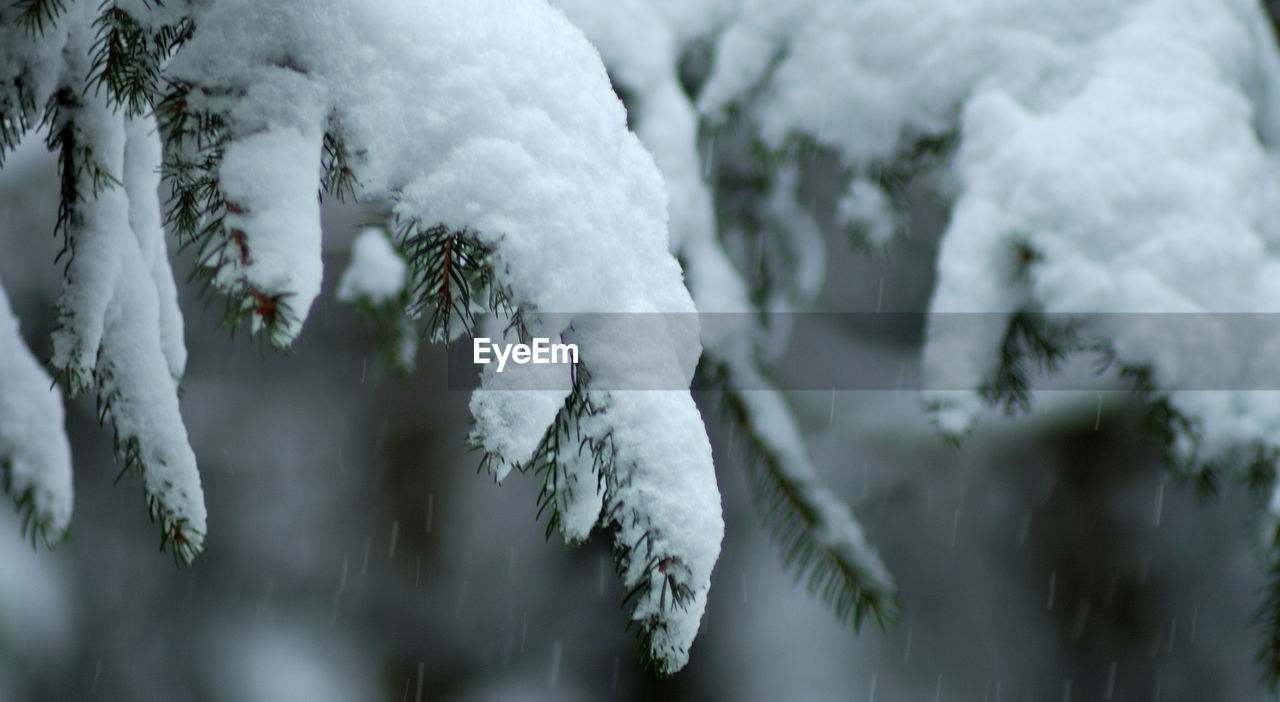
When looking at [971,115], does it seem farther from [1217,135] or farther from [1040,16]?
[1217,135]

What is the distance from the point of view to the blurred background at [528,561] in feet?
11.8

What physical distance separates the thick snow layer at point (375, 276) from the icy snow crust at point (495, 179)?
100 centimetres

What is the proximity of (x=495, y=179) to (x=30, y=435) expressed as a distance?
2.18ft

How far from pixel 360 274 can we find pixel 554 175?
1.16m

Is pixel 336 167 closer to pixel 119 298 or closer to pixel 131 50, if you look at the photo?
pixel 131 50

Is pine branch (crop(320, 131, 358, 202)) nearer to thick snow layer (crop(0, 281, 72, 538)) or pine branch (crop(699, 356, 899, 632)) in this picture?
thick snow layer (crop(0, 281, 72, 538))

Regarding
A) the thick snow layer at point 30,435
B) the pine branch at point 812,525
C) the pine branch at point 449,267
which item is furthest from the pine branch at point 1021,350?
the thick snow layer at point 30,435

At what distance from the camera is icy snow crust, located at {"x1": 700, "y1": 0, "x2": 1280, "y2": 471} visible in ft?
4.15

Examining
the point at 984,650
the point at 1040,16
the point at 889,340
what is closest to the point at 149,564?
the point at 889,340

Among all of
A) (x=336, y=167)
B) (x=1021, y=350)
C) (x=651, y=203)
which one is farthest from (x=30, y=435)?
(x=1021, y=350)

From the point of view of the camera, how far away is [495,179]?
662 millimetres

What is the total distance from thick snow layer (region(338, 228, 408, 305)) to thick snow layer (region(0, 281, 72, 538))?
0.78 m

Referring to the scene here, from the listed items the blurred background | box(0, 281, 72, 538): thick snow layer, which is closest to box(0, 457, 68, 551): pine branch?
box(0, 281, 72, 538): thick snow layer

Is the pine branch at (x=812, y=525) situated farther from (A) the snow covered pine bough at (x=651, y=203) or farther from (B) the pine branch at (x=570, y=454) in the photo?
(B) the pine branch at (x=570, y=454)
